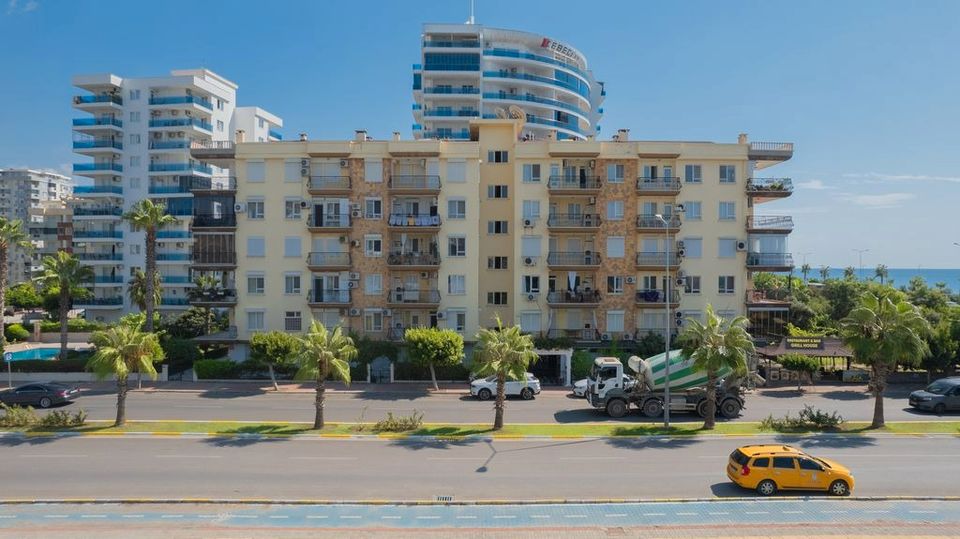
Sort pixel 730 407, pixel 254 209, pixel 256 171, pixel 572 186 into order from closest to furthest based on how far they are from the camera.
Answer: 1. pixel 730 407
2. pixel 572 186
3. pixel 256 171
4. pixel 254 209

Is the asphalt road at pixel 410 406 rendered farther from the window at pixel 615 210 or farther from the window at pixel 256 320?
the window at pixel 615 210

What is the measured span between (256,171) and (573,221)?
27340 mm

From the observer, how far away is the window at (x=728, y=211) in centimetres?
5050

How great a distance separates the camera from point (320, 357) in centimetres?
2980

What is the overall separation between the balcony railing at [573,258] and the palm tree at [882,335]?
21270 mm

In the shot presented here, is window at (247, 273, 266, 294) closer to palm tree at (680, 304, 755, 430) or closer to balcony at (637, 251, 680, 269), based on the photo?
balcony at (637, 251, 680, 269)

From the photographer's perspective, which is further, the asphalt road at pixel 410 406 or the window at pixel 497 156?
the window at pixel 497 156

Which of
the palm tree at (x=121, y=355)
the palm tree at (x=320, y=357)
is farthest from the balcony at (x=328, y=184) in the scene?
the palm tree at (x=121, y=355)

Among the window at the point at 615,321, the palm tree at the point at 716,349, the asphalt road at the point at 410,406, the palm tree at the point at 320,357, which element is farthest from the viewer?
the window at the point at 615,321

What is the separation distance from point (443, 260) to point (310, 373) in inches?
862

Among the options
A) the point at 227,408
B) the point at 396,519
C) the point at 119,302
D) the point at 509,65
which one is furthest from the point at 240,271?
the point at 509,65

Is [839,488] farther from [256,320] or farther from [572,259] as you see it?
[256,320]

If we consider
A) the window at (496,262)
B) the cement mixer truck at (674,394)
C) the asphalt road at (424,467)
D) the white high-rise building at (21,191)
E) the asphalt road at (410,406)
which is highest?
the white high-rise building at (21,191)

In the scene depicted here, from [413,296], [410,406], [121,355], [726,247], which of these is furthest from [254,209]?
[726,247]
